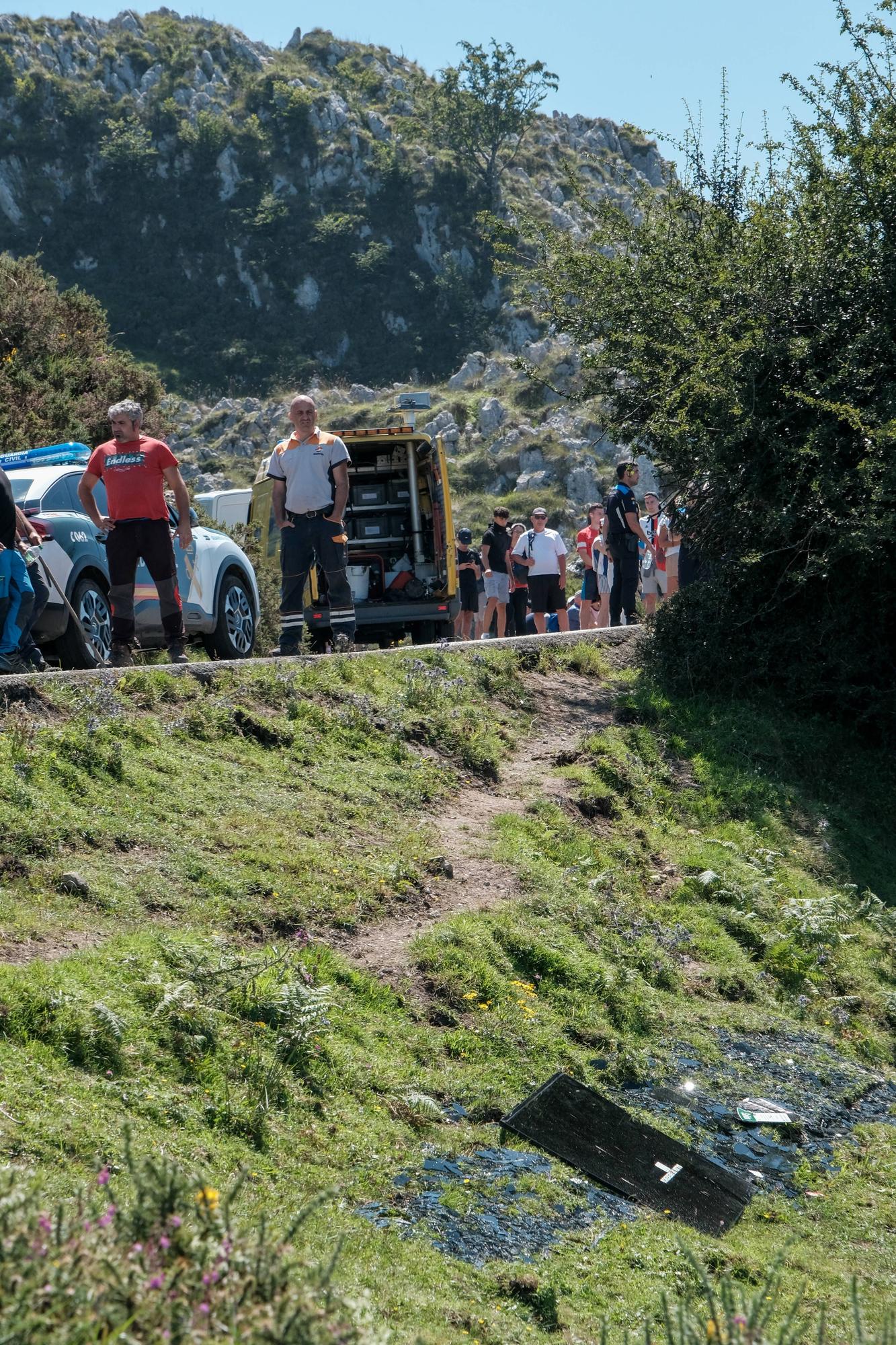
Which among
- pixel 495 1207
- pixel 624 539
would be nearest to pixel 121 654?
pixel 495 1207

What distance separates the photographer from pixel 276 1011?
5703 millimetres

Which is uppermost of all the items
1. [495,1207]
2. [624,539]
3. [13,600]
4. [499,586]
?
[13,600]

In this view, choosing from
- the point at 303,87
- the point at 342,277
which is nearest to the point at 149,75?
the point at 303,87

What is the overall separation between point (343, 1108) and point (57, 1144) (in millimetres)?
1391

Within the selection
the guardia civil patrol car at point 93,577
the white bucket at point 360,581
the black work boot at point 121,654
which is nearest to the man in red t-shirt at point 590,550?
the white bucket at point 360,581

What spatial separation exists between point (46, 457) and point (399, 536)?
7.20 metres

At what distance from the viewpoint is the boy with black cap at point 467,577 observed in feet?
60.8

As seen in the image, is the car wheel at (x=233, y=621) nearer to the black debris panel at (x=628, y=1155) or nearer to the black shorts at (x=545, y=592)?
the black shorts at (x=545, y=592)

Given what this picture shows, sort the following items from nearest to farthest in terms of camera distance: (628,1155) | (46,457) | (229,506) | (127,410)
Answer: (628,1155) → (127,410) → (46,457) → (229,506)

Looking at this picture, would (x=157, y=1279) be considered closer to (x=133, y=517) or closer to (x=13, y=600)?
(x=13, y=600)

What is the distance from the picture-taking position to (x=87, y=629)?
10812mm

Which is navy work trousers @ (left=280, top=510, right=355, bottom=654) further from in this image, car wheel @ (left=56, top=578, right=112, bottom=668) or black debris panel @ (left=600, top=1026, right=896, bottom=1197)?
black debris panel @ (left=600, top=1026, right=896, bottom=1197)

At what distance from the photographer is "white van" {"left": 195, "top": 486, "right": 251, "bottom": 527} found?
964 inches

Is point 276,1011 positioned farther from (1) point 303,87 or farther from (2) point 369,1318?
(1) point 303,87
